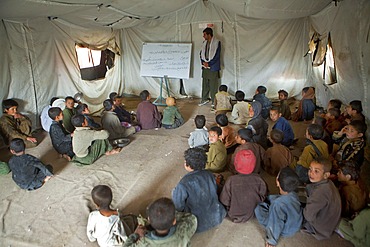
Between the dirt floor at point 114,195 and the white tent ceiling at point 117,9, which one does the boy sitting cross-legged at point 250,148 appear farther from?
the white tent ceiling at point 117,9

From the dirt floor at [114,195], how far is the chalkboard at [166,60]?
7.69 feet

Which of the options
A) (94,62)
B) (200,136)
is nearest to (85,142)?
(200,136)

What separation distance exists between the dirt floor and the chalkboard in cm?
234

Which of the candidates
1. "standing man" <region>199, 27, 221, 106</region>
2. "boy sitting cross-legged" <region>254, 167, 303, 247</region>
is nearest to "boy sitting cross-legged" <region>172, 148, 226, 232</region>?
"boy sitting cross-legged" <region>254, 167, 303, 247</region>

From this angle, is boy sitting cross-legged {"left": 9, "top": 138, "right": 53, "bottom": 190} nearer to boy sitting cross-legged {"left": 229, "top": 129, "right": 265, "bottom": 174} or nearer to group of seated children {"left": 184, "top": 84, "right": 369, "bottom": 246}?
group of seated children {"left": 184, "top": 84, "right": 369, "bottom": 246}

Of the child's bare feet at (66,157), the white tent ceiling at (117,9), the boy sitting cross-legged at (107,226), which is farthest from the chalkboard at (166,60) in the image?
the boy sitting cross-legged at (107,226)

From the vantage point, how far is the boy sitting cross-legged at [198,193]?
90.4 inches

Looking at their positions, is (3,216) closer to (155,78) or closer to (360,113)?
(360,113)

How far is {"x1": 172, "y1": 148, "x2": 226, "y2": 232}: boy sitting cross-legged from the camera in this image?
7.54 ft

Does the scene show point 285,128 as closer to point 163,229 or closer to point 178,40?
point 163,229

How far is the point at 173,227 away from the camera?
72.6 inches

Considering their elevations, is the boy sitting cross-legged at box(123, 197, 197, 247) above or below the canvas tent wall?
below

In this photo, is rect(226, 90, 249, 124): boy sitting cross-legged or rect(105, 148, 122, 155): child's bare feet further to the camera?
rect(226, 90, 249, 124): boy sitting cross-legged

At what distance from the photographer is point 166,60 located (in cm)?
659
